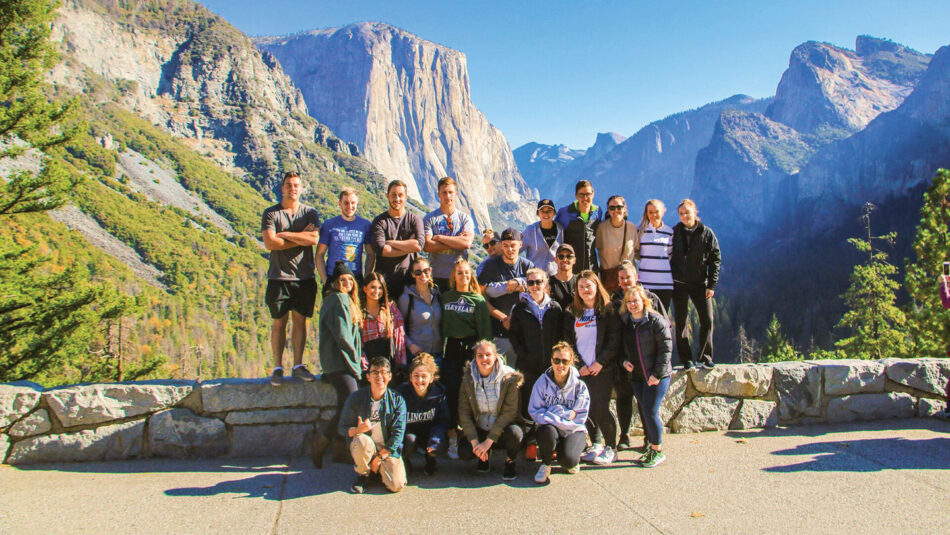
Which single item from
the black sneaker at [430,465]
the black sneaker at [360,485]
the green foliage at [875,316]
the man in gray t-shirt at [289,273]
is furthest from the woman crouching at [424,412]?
the green foliage at [875,316]

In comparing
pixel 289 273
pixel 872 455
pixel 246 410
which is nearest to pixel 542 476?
pixel 246 410

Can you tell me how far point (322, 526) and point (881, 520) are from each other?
3.88 m

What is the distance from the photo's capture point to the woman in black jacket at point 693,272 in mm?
6078

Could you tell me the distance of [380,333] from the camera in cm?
518

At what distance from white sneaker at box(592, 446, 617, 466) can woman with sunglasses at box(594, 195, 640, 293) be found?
174cm

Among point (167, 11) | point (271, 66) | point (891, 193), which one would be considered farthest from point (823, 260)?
point (167, 11)

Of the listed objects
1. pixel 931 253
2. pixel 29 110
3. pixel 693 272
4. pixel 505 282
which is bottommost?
pixel 505 282

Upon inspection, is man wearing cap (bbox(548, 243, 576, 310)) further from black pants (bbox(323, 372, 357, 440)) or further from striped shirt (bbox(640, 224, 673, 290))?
black pants (bbox(323, 372, 357, 440))

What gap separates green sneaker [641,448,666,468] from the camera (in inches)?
197

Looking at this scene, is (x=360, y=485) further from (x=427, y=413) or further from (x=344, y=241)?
(x=344, y=241)

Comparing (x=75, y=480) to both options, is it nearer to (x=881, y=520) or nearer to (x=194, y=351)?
(x=881, y=520)

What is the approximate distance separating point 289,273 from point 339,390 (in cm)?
130

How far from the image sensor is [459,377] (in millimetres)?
5242

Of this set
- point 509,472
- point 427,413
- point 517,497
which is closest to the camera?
point 517,497
